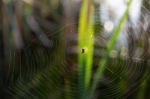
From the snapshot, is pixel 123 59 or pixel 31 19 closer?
pixel 123 59

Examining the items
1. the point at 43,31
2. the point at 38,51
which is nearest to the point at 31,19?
the point at 43,31

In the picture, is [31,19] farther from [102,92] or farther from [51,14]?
[102,92]

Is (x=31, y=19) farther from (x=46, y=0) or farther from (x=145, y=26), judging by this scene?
(x=145, y=26)

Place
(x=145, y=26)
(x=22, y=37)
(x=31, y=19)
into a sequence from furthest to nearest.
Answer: (x=31, y=19) < (x=22, y=37) < (x=145, y=26)

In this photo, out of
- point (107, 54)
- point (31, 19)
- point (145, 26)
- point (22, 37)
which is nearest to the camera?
point (107, 54)

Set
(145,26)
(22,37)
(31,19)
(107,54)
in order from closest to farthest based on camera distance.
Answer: (107,54) → (145,26) → (22,37) → (31,19)

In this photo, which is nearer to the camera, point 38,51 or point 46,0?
point 38,51

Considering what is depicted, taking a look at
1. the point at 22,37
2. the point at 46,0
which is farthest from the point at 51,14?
the point at 22,37

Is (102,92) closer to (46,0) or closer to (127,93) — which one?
(127,93)

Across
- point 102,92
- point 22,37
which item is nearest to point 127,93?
point 102,92
